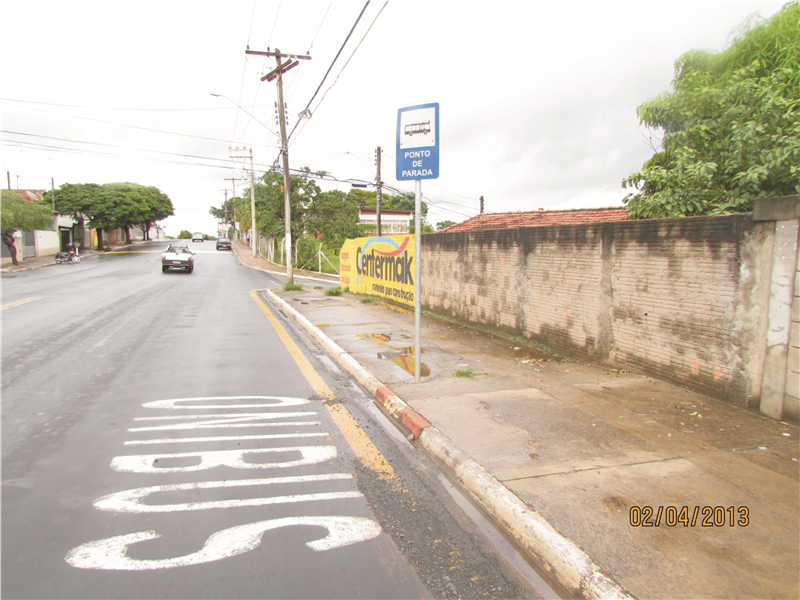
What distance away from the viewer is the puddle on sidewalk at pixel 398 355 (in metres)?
6.87

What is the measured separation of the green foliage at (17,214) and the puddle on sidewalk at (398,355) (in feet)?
104

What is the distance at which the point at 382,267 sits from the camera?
51.1 ft

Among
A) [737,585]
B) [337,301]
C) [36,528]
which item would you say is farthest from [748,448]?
[337,301]

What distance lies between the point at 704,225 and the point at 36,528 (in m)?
6.42

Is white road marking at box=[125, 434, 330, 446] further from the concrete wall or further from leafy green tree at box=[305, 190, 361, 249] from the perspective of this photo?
leafy green tree at box=[305, 190, 361, 249]

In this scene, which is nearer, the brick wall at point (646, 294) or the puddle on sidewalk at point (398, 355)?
the brick wall at point (646, 294)

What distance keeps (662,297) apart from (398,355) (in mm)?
3842

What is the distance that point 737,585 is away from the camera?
246 cm

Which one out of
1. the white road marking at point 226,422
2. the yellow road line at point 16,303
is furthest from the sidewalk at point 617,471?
the yellow road line at point 16,303

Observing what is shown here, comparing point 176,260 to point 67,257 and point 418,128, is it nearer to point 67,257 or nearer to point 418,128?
point 67,257

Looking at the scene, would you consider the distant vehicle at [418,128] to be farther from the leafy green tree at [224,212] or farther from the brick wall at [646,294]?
the leafy green tree at [224,212]

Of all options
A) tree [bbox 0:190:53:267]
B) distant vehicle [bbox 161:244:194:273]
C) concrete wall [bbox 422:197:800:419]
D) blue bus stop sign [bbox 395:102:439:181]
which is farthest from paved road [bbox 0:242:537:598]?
tree [bbox 0:190:53:267]

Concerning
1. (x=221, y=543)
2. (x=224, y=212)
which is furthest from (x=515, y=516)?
(x=224, y=212)
